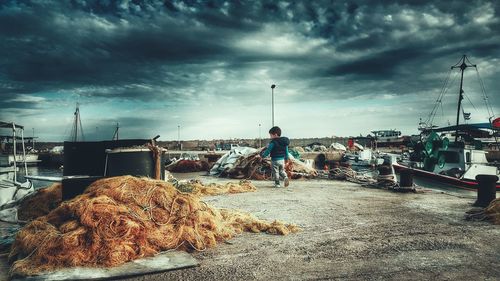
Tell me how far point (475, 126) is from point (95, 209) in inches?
854

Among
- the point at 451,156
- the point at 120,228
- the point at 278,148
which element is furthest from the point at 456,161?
the point at 120,228

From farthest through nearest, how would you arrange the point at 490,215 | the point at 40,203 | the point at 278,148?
the point at 278,148, the point at 40,203, the point at 490,215

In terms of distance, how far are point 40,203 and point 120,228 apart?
4.49m

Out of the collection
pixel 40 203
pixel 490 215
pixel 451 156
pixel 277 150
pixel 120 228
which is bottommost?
pixel 490 215

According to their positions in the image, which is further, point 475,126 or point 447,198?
point 475,126

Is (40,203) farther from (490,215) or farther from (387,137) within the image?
(387,137)

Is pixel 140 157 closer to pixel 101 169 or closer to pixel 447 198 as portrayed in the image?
pixel 101 169

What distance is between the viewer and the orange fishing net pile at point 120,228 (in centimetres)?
380

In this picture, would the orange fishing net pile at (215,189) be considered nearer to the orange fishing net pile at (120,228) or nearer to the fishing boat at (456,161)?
the orange fishing net pile at (120,228)

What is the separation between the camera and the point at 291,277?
3.57 metres

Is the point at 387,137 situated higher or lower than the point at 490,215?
higher

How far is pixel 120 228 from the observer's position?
4137 mm

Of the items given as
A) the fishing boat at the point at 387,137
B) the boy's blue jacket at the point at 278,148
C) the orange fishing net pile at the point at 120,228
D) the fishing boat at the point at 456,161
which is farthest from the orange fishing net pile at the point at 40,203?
the fishing boat at the point at 387,137

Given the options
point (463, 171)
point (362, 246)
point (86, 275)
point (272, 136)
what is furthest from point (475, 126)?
point (86, 275)
